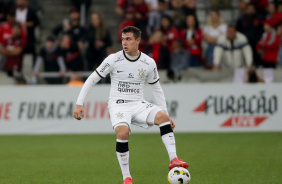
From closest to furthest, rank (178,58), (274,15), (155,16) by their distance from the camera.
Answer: (178,58) < (274,15) < (155,16)

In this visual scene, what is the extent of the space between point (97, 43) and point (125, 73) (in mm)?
10213

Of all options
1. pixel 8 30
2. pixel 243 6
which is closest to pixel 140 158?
pixel 8 30

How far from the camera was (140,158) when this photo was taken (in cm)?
1169

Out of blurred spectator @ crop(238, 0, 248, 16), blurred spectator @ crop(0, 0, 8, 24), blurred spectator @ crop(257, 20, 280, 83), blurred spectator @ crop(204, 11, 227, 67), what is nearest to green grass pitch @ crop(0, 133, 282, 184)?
blurred spectator @ crop(257, 20, 280, 83)

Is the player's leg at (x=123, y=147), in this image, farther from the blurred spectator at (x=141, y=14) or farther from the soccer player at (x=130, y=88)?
the blurred spectator at (x=141, y=14)

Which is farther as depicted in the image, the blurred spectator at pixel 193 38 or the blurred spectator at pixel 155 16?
the blurred spectator at pixel 155 16

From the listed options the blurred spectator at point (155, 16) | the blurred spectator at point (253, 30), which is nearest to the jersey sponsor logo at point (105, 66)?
the blurred spectator at point (253, 30)

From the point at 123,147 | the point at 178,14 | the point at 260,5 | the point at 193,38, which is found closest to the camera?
the point at 123,147

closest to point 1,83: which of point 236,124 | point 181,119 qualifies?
point 181,119

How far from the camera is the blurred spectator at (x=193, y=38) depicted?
60.3 ft

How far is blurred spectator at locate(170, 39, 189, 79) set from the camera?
17938 mm

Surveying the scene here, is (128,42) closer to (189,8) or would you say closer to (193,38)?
(193,38)

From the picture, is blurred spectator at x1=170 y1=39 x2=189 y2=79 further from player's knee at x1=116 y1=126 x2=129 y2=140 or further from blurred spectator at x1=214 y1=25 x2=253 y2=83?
player's knee at x1=116 y1=126 x2=129 y2=140

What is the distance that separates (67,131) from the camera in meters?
16.6
